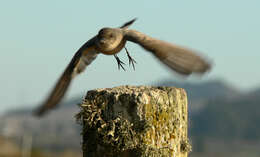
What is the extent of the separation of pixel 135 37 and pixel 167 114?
61.3 inches

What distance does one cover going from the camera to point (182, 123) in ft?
19.0

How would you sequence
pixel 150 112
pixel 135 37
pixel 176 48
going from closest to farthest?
pixel 150 112, pixel 176 48, pixel 135 37

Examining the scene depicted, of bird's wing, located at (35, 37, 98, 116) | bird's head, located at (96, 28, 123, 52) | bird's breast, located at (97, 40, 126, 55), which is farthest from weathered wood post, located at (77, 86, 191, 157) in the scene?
bird's breast, located at (97, 40, 126, 55)

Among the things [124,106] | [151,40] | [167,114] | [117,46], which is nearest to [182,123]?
[167,114]

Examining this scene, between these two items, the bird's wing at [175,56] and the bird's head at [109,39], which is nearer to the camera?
the bird's wing at [175,56]

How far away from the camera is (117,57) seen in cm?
775

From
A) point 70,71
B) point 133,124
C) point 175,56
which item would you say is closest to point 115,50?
point 70,71

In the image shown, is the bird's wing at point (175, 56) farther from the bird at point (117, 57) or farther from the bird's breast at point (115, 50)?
the bird's breast at point (115, 50)

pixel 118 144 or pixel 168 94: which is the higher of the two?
pixel 168 94

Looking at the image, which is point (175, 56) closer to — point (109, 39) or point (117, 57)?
point (109, 39)

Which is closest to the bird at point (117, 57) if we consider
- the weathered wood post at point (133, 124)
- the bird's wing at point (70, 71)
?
the bird's wing at point (70, 71)

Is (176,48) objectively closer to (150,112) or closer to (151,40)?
(151,40)

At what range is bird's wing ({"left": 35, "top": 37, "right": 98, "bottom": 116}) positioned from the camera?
6.53 metres

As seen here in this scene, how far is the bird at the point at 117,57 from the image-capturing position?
5898 millimetres
